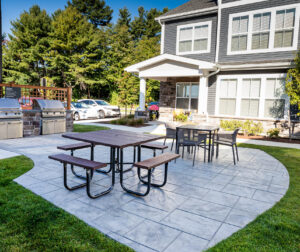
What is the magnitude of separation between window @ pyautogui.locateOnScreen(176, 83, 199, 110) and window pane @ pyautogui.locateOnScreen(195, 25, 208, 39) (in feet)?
8.81

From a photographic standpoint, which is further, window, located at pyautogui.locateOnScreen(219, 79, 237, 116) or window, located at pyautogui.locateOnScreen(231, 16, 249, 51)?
window, located at pyautogui.locateOnScreen(219, 79, 237, 116)

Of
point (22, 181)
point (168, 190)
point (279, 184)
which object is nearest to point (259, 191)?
point (279, 184)

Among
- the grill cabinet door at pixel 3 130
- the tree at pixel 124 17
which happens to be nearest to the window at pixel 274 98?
the grill cabinet door at pixel 3 130

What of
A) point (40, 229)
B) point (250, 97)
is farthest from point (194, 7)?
point (40, 229)

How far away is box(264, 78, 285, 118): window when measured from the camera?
10.8 meters

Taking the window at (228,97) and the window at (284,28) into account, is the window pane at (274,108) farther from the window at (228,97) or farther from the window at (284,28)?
the window at (284,28)

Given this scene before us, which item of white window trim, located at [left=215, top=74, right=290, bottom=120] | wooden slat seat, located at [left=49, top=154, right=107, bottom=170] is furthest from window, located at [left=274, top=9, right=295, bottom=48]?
wooden slat seat, located at [left=49, top=154, right=107, bottom=170]

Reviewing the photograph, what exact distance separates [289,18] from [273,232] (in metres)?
10.9

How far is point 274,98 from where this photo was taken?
10930 millimetres

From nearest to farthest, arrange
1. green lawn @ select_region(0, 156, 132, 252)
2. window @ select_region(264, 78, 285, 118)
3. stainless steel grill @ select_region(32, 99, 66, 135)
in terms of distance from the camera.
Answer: green lawn @ select_region(0, 156, 132, 252), stainless steel grill @ select_region(32, 99, 66, 135), window @ select_region(264, 78, 285, 118)

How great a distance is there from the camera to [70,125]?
10250mm

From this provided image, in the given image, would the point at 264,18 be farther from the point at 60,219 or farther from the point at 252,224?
the point at 60,219

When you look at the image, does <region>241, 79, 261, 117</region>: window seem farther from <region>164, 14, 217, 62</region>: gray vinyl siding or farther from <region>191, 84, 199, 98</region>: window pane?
<region>191, 84, 199, 98</region>: window pane

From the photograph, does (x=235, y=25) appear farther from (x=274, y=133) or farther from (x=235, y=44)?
(x=274, y=133)
